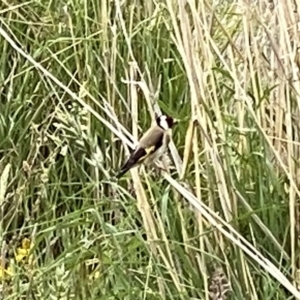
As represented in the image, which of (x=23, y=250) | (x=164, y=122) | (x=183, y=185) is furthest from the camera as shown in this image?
(x=23, y=250)

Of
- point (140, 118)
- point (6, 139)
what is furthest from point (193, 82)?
point (6, 139)

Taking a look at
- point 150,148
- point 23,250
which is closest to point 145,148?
point 150,148

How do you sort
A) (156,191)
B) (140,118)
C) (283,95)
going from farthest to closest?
(140,118) < (156,191) < (283,95)

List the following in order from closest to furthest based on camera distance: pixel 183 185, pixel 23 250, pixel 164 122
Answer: pixel 183 185, pixel 164 122, pixel 23 250

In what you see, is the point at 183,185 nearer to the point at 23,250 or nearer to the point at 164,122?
the point at 164,122

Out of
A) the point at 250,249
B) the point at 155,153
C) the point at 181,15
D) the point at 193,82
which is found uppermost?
the point at 181,15

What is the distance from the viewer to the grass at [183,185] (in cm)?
166

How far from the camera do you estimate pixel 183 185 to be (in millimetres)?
1702

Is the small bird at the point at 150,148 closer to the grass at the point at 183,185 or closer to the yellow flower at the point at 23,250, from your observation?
the grass at the point at 183,185

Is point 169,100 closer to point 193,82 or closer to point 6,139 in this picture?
point 6,139

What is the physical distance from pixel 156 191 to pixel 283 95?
363 millimetres

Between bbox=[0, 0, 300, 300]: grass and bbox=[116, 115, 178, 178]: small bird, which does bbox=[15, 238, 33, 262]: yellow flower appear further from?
bbox=[116, 115, 178, 178]: small bird

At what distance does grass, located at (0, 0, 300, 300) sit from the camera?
5.44 ft

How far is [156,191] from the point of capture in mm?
1951
